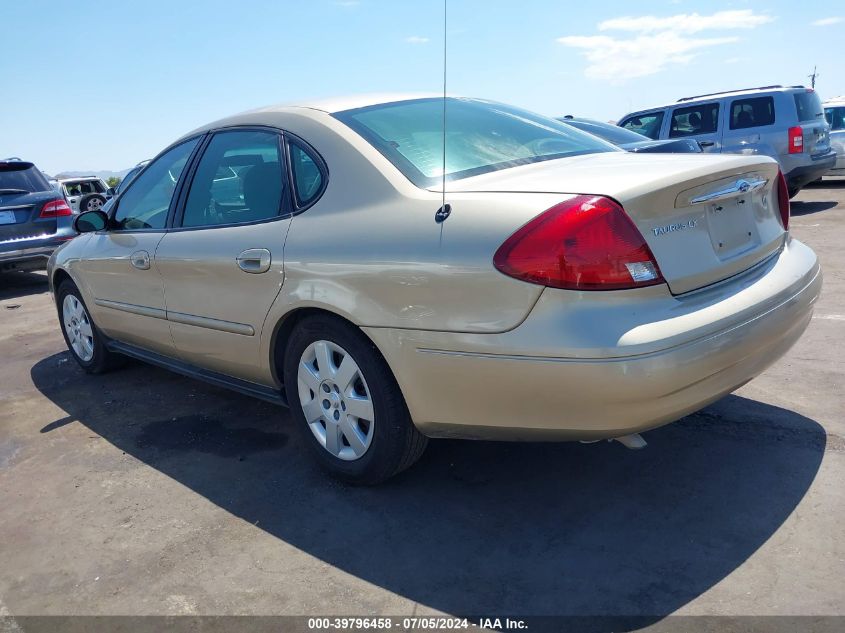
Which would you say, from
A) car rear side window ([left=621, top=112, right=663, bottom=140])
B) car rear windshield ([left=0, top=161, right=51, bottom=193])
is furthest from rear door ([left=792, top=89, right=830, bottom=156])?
car rear windshield ([left=0, top=161, right=51, bottom=193])

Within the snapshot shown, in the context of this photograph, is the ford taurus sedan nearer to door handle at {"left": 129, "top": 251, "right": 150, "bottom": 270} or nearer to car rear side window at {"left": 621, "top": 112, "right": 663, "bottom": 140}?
door handle at {"left": 129, "top": 251, "right": 150, "bottom": 270}

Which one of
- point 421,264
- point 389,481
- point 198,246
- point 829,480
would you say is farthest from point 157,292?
point 829,480

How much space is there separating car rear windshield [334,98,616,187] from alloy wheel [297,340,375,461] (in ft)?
2.62

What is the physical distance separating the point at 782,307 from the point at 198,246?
2.60m

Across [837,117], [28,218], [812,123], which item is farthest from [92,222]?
[837,117]

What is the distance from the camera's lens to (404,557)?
267 centimetres

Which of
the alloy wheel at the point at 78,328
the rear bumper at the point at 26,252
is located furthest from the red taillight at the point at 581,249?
the rear bumper at the point at 26,252

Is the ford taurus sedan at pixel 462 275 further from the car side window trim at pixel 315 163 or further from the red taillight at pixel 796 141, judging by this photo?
the red taillight at pixel 796 141

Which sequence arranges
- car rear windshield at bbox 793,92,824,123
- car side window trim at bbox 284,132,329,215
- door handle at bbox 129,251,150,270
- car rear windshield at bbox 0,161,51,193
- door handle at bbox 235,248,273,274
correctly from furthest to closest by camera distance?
1. car rear windshield at bbox 793,92,824,123
2. car rear windshield at bbox 0,161,51,193
3. door handle at bbox 129,251,150,270
4. door handle at bbox 235,248,273,274
5. car side window trim at bbox 284,132,329,215

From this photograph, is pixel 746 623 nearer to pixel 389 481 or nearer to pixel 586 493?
pixel 586 493

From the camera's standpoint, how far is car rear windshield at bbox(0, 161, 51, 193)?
9117 millimetres

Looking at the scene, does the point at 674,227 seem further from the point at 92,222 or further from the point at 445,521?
the point at 92,222

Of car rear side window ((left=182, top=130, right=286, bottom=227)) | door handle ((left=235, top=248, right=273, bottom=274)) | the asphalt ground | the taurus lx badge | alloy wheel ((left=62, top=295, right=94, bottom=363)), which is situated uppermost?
car rear side window ((left=182, top=130, right=286, bottom=227))

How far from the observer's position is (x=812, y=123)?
1068 centimetres
